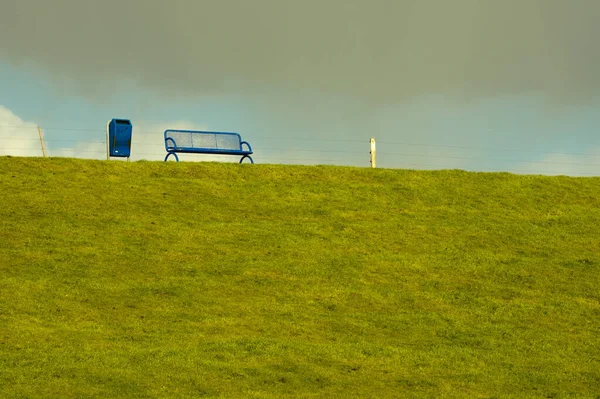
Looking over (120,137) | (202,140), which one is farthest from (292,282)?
(202,140)

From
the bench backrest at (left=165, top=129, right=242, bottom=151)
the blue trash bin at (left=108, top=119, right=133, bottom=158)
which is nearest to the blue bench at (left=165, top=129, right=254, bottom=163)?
the bench backrest at (left=165, top=129, right=242, bottom=151)

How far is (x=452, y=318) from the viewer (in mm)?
18125

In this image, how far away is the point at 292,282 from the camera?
1936 centimetres

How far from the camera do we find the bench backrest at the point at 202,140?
94.5 feet

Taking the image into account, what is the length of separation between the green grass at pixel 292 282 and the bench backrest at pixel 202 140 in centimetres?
206

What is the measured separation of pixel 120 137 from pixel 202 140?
9.41 feet

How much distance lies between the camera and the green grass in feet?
46.6

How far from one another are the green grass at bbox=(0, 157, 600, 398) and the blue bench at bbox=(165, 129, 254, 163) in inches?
58.9

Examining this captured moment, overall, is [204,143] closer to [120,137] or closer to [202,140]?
[202,140]

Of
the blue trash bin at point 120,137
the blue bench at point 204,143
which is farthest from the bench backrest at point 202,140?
the blue trash bin at point 120,137

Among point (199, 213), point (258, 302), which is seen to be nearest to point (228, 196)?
point (199, 213)

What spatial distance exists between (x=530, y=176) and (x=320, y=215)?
965cm

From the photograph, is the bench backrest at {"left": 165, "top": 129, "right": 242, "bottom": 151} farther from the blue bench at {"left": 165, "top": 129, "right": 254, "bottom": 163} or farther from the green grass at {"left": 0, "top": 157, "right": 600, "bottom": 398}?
the green grass at {"left": 0, "top": 157, "right": 600, "bottom": 398}

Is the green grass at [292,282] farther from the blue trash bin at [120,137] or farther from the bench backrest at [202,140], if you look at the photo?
the bench backrest at [202,140]
